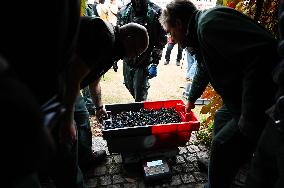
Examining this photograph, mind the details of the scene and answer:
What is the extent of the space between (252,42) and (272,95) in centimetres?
49

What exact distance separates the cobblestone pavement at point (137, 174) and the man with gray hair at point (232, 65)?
60cm

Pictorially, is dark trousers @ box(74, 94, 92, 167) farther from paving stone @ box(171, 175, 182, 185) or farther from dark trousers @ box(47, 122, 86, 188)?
paving stone @ box(171, 175, 182, 185)

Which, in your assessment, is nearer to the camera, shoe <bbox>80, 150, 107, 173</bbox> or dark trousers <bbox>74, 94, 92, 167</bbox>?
dark trousers <bbox>74, 94, 92, 167</bbox>

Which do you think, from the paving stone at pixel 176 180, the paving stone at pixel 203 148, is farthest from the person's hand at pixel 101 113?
the paving stone at pixel 203 148

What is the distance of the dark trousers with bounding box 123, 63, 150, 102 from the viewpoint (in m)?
5.08

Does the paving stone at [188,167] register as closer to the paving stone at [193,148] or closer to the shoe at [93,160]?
the paving stone at [193,148]

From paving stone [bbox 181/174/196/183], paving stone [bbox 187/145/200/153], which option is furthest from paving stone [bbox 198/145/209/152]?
paving stone [bbox 181/174/196/183]

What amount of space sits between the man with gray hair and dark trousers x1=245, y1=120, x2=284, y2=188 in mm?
278

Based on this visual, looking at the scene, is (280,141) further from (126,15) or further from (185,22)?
(126,15)

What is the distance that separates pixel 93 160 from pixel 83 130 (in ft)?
1.60

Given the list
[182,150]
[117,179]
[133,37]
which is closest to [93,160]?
[117,179]

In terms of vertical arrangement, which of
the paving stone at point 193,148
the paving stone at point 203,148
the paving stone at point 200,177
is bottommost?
the paving stone at point 203,148

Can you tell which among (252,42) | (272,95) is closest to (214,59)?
(252,42)

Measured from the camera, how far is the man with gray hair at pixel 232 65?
95.5 inches
